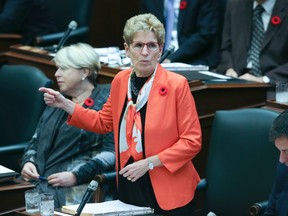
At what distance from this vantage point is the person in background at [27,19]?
20.8 ft

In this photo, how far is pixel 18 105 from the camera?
5.05 metres

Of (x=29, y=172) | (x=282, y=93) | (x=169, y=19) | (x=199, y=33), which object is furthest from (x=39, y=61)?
(x=282, y=93)

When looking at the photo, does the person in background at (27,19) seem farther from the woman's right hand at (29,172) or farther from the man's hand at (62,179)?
the man's hand at (62,179)

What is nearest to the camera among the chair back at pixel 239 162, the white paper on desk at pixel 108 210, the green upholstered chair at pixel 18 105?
the white paper on desk at pixel 108 210

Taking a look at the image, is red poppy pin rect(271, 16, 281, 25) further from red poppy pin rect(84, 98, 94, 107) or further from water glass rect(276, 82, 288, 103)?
red poppy pin rect(84, 98, 94, 107)

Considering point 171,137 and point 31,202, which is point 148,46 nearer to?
point 171,137

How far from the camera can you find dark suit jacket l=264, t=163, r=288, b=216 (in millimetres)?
3613

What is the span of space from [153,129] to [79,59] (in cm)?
94

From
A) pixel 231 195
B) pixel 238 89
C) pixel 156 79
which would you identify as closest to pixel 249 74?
pixel 238 89

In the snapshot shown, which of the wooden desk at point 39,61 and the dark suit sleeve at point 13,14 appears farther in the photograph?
the dark suit sleeve at point 13,14

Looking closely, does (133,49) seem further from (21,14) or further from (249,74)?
(21,14)

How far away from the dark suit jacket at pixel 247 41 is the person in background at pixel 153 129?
1.46 metres

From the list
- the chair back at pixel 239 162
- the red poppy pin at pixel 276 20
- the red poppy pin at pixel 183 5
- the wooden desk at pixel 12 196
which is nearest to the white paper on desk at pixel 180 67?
the red poppy pin at pixel 276 20

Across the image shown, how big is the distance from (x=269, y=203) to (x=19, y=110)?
1.83 metres
